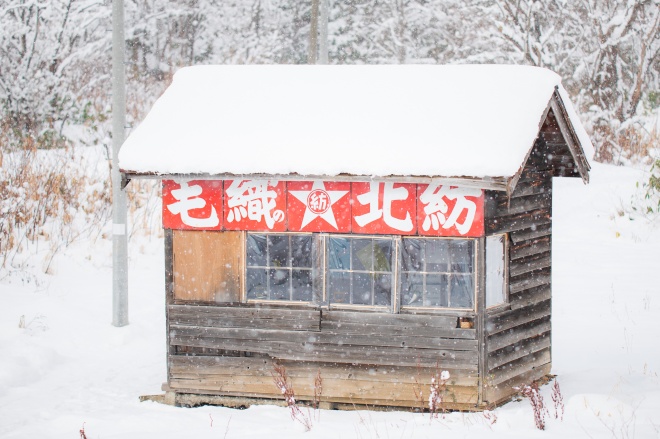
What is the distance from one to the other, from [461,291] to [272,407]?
2.74 m

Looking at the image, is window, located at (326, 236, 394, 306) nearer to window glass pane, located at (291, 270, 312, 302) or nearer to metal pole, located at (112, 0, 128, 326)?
window glass pane, located at (291, 270, 312, 302)

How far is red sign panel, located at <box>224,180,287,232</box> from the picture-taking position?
9992mm

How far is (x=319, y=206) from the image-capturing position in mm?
9867

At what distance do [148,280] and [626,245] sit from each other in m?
10.5

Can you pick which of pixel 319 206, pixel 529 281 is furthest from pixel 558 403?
pixel 319 206

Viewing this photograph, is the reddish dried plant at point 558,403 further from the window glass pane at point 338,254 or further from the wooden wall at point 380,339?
the window glass pane at point 338,254

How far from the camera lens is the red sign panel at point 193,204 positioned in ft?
33.4

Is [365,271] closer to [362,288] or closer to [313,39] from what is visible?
[362,288]

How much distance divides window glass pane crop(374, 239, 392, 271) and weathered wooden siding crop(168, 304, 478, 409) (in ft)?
1.85

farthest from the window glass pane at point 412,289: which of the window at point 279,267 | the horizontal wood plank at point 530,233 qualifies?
the horizontal wood plank at point 530,233

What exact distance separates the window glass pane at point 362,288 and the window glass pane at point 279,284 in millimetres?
832

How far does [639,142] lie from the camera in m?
22.7

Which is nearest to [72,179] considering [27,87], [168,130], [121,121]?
[27,87]

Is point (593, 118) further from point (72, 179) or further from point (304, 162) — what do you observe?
point (304, 162)
